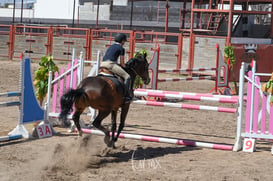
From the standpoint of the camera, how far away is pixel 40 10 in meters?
54.2

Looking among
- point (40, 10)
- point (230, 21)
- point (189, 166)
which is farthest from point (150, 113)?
point (40, 10)

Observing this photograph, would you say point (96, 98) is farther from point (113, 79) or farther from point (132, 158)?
point (132, 158)

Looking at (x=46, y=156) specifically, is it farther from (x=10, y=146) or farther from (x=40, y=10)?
(x=40, y=10)

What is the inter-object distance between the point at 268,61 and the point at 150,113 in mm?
11863

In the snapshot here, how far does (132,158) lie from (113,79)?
1.39 meters

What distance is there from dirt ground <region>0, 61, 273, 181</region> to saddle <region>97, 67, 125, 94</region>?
105cm

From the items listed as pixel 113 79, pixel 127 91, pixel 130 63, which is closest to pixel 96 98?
pixel 113 79

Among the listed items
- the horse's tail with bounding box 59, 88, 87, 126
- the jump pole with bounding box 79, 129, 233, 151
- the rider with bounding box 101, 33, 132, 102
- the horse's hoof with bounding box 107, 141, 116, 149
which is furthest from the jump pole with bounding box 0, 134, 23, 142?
the rider with bounding box 101, 33, 132, 102

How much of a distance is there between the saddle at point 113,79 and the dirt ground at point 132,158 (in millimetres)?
1052

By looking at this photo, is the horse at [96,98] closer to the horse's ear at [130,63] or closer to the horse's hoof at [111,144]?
the horse's hoof at [111,144]

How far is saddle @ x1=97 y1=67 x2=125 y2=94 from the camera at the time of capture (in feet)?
28.6

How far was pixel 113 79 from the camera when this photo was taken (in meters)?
8.79

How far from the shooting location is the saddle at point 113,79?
8713mm

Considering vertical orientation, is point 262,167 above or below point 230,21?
below
